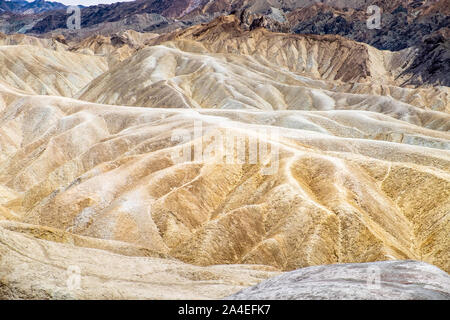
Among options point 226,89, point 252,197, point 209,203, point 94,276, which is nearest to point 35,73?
point 226,89

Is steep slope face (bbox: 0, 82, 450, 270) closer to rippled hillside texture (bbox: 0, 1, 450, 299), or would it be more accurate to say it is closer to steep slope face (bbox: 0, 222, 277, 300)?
rippled hillside texture (bbox: 0, 1, 450, 299)

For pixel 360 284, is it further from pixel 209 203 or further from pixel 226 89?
pixel 226 89

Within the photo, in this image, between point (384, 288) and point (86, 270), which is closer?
point (384, 288)

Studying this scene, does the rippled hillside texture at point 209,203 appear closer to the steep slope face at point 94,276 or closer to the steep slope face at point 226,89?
the steep slope face at point 94,276
